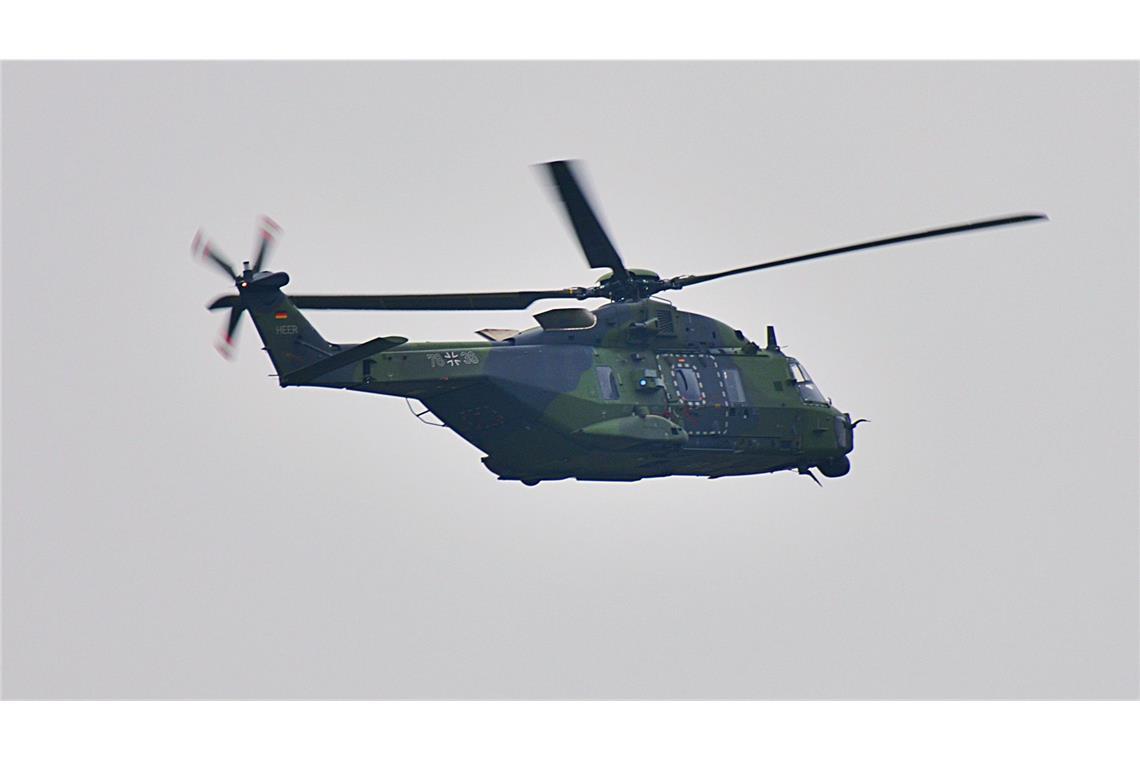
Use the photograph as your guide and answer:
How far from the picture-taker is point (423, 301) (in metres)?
37.2

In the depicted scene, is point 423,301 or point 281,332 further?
point 423,301

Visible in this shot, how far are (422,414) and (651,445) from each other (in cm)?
377

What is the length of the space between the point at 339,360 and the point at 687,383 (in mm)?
6815

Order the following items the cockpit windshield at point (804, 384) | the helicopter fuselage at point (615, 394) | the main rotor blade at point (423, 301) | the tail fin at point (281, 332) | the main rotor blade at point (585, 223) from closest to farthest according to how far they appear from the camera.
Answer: the main rotor blade at point (585, 223), the tail fin at point (281, 332), the helicopter fuselage at point (615, 394), the main rotor blade at point (423, 301), the cockpit windshield at point (804, 384)

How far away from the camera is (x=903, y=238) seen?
3594cm

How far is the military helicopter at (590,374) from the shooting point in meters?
35.6

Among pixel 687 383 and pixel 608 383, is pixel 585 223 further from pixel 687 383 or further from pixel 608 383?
pixel 687 383

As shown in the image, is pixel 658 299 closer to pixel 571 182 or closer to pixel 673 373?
pixel 673 373

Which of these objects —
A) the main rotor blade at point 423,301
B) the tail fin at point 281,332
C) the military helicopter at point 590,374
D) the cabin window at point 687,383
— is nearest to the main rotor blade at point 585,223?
the military helicopter at point 590,374

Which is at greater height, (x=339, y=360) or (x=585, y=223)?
(x=585, y=223)

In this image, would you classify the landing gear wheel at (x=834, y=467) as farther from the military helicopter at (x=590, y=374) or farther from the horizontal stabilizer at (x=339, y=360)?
the horizontal stabilizer at (x=339, y=360)

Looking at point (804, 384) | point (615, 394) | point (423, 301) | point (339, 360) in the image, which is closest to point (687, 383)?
point (615, 394)

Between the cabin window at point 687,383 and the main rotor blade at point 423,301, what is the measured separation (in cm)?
267

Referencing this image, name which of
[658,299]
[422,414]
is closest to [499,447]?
[422,414]
